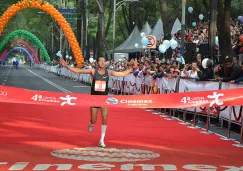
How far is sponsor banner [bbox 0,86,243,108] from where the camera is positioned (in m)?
13.1

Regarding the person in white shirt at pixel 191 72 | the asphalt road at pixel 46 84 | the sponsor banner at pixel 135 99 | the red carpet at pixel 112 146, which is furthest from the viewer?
the asphalt road at pixel 46 84

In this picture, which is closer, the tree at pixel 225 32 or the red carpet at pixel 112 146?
the red carpet at pixel 112 146

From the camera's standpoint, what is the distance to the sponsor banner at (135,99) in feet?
42.9

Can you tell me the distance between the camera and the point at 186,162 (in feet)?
39.2

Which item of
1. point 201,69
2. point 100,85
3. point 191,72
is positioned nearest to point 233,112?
point 100,85

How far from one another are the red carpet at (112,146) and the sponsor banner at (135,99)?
3.12 ft

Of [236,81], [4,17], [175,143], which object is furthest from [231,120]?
[4,17]

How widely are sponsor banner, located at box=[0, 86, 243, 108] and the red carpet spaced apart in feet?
3.12

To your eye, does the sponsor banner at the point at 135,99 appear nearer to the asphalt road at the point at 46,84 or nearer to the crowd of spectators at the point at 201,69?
the crowd of spectators at the point at 201,69

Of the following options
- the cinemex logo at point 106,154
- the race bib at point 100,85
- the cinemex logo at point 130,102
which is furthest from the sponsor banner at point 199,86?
the cinemex logo at point 106,154

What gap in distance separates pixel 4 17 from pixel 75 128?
151 ft

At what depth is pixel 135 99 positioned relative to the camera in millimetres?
13203

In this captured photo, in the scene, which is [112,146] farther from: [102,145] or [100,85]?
[100,85]

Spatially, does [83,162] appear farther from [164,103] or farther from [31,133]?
[31,133]
